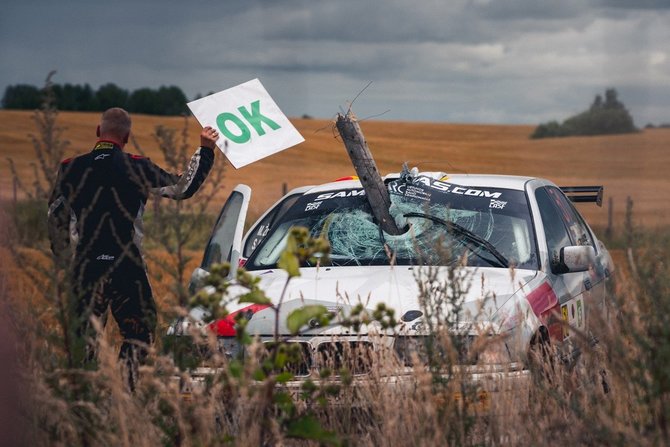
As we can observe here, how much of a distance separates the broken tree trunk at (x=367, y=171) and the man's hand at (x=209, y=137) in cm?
77

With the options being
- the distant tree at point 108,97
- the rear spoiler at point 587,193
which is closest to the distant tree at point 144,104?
the distant tree at point 108,97

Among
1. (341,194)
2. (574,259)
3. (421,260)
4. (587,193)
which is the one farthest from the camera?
(587,193)

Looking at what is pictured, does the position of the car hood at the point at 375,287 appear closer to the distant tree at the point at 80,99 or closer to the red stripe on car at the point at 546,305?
the red stripe on car at the point at 546,305

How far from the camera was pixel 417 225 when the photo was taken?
6750 millimetres

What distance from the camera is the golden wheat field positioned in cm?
5984

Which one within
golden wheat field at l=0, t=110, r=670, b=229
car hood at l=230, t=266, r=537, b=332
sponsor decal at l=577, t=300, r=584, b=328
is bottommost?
sponsor decal at l=577, t=300, r=584, b=328

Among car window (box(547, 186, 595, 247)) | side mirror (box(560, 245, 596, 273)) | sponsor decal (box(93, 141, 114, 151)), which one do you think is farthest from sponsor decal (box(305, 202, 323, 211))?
side mirror (box(560, 245, 596, 273))

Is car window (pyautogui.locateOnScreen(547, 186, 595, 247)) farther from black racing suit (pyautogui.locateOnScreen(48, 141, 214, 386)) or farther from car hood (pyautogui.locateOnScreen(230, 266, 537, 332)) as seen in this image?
black racing suit (pyautogui.locateOnScreen(48, 141, 214, 386))

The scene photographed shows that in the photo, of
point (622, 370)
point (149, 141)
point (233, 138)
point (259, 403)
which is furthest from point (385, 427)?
point (149, 141)

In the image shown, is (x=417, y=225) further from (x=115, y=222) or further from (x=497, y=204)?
(x=115, y=222)

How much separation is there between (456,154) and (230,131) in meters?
69.3

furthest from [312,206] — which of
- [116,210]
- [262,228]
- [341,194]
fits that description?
[116,210]

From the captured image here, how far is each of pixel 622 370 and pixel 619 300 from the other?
28 centimetres

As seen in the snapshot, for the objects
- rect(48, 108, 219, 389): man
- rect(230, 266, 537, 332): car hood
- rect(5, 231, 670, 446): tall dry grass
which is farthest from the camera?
rect(48, 108, 219, 389): man
